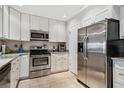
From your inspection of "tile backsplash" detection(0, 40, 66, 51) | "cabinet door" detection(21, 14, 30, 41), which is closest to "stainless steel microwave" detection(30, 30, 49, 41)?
"cabinet door" detection(21, 14, 30, 41)

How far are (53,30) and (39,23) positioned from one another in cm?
73

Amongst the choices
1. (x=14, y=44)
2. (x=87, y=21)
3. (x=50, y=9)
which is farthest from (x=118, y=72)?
(x=14, y=44)

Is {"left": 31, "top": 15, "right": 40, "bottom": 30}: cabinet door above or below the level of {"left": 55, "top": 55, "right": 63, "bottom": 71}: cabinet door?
above

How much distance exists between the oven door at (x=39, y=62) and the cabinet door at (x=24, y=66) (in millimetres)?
166

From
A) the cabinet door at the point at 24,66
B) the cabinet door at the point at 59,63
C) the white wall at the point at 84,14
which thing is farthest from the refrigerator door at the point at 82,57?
the cabinet door at the point at 24,66

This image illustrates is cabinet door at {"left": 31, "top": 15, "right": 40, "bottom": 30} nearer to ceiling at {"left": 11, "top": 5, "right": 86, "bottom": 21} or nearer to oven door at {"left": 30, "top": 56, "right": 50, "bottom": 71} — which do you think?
ceiling at {"left": 11, "top": 5, "right": 86, "bottom": 21}

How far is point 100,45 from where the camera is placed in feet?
6.89

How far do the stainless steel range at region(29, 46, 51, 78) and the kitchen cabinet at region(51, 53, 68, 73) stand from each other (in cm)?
20

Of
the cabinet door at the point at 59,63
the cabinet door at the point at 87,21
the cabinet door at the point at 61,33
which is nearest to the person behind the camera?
the cabinet door at the point at 87,21

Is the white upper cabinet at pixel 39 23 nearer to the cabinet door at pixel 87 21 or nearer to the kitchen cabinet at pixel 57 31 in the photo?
the kitchen cabinet at pixel 57 31

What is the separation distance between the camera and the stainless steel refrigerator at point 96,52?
1988mm

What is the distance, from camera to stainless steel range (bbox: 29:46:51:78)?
11.0 ft
